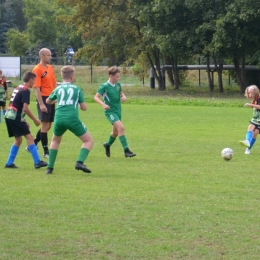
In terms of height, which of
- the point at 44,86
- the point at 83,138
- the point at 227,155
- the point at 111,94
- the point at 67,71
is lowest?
the point at 227,155

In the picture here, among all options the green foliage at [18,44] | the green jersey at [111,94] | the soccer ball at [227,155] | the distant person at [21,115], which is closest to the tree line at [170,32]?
the green jersey at [111,94]

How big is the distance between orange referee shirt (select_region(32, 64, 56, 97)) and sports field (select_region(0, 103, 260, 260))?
4.32 ft

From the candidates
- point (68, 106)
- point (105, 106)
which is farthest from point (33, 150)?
point (105, 106)

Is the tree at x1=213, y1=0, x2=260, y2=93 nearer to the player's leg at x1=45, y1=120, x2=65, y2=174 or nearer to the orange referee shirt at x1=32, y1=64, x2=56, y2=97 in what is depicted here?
the orange referee shirt at x1=32, y1=64, x2=56, y2=97

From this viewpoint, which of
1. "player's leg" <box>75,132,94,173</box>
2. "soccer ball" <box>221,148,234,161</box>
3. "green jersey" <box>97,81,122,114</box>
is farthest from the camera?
"green jersey" <box>97,81,122,114</box>

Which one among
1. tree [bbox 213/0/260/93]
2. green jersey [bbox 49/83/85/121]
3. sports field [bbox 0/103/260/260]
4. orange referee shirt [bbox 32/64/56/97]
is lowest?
sports field [bbox 0/103/260/260]

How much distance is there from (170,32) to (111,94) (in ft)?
82.2

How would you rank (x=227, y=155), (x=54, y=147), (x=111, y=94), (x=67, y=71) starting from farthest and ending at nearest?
1. (x=111, y=94)
2. (x=227, y=155)
3. (x=54, y=147)
4. (x=67, y=71)

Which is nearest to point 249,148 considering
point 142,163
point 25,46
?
point 142,163

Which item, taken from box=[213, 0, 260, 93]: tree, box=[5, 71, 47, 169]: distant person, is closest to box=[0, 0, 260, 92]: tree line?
box=[213, 0, 260, 93]: tree

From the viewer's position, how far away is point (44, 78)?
12859mm

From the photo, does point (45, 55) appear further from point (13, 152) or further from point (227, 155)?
point (227, 155)

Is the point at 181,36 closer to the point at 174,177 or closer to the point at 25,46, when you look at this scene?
Result: the point at 174,177

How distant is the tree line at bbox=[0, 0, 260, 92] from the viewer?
Answer: 3472cm
